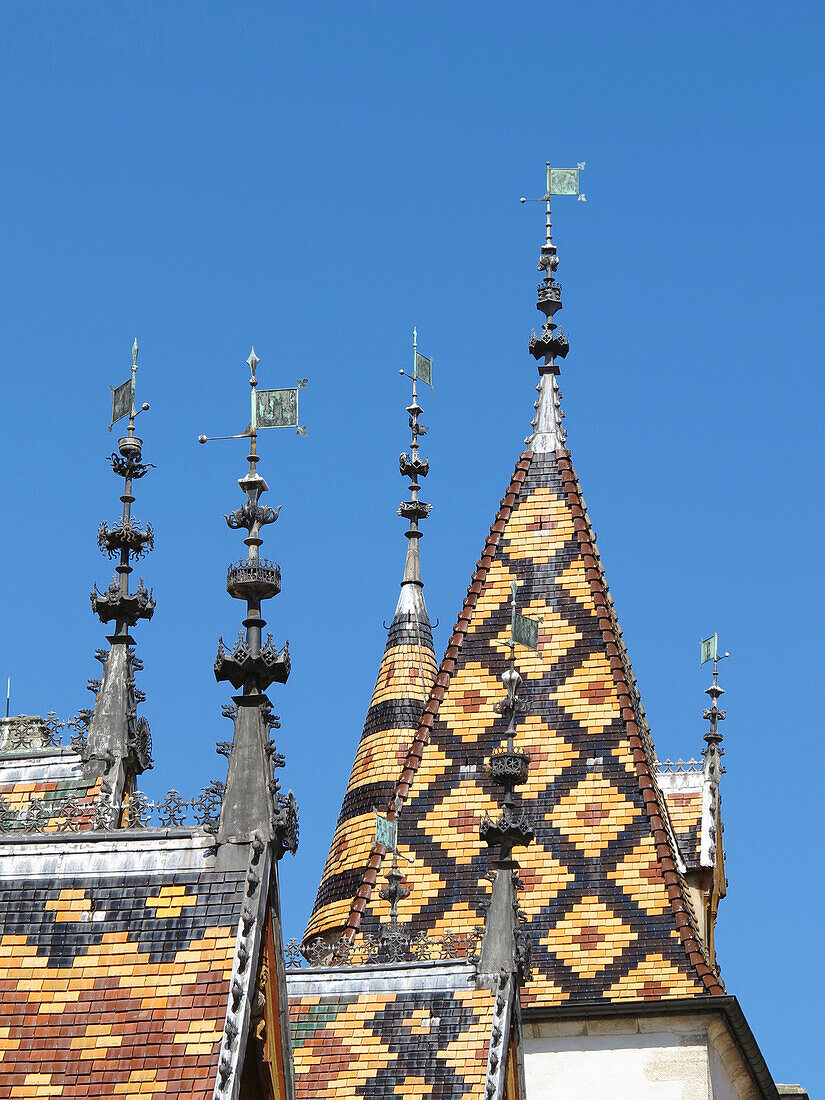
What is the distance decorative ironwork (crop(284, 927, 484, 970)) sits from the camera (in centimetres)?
3547

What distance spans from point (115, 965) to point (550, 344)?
2384 cm

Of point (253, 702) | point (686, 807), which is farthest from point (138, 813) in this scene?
point (686, 807)

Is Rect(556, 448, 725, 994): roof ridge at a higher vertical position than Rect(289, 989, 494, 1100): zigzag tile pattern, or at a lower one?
higher

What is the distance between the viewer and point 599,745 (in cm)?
4456

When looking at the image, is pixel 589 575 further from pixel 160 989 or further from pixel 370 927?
pixel 160 989

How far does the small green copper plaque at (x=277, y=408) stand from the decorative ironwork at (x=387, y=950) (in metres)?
6.41

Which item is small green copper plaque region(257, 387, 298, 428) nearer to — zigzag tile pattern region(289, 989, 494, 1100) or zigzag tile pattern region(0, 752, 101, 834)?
zigzag tile pattern region(0, 752, 101, 834)

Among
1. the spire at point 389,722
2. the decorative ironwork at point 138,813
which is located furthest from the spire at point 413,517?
the decorative ironwork at point 138,813

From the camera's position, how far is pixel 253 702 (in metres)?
29.5

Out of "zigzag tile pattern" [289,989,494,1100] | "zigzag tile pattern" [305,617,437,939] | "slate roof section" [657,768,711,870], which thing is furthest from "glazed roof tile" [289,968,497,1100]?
"slate roof section" [657,768,711,870]

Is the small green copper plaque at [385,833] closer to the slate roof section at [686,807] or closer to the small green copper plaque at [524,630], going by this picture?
the small green copper plaque at [524,630]

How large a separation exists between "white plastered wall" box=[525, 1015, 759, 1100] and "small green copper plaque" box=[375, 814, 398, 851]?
150 inches

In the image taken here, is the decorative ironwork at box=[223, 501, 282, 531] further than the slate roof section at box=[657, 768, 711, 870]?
No

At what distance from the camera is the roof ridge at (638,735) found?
1655 inches
